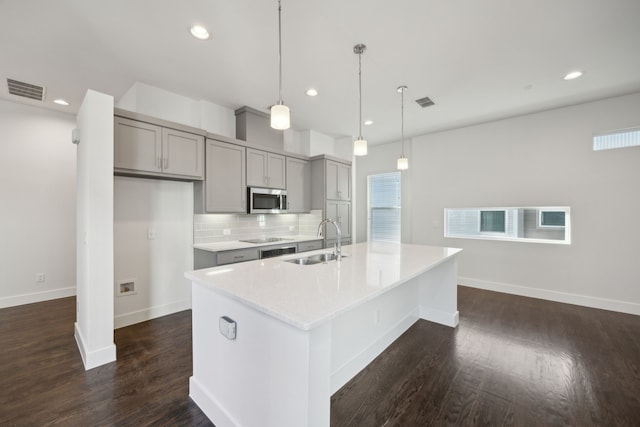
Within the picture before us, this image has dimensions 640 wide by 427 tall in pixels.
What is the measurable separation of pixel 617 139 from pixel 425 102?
2539 millimetres

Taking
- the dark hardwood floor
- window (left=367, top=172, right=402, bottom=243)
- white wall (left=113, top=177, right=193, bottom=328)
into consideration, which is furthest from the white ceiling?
the dark hardwood floor

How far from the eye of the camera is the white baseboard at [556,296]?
3.39m

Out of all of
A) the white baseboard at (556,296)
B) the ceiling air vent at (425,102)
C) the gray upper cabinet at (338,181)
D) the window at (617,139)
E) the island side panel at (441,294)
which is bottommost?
the white baseboard at (556,296)

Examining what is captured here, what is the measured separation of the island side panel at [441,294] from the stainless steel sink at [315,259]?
1319mm

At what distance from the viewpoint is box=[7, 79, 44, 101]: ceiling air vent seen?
3094mm

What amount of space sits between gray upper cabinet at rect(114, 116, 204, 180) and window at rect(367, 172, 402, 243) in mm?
3929

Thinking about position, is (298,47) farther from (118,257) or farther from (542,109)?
(542,109)

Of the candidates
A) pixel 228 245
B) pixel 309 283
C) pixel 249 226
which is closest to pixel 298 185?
pixel 249 226

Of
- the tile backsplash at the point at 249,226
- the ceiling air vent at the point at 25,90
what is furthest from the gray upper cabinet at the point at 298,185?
the ceiling air vent at the point at 25,90

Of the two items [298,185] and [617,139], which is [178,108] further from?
[617,139]

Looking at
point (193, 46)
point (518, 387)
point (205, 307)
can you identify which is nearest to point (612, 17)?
point (518, 387)

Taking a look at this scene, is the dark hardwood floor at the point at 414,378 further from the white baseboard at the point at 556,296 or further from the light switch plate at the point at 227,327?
the light switch plate at the point at 227,327

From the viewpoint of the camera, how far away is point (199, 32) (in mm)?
2203

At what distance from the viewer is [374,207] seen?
605 centimetres
